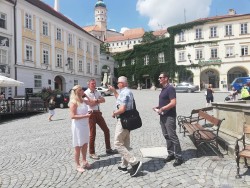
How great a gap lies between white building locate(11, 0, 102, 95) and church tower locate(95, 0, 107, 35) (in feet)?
238

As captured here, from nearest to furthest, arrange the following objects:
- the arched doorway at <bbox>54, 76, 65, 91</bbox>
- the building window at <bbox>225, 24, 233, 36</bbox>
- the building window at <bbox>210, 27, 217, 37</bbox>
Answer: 1. the arched doorway at <bbox>54, 76, 65, 91</bbox>
2. the building window at <bbox>225, 24, 233, 36</bbox>
3. the building window at <bbox>210, 27, 217, 37</bbox>

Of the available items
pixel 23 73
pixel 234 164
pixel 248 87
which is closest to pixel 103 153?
pixel 234 164

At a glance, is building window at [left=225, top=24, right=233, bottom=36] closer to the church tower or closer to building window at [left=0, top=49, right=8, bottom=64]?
building window at [left=0, top=49, right=8, bottom=64]

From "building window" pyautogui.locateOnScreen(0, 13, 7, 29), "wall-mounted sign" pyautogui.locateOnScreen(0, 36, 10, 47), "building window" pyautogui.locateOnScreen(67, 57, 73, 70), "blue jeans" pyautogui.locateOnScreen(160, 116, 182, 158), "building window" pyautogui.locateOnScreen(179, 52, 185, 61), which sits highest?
"building window" pyautogui.locateOnScreen(0, 13, 7, 29)

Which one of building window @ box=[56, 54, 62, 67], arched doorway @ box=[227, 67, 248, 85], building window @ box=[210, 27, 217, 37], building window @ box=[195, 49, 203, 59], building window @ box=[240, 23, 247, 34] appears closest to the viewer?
building window @ box=[56, 54, 62, 67]

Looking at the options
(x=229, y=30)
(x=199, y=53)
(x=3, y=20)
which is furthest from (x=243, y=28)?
(x=3, y=20)

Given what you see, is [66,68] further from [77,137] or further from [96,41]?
[77,137]

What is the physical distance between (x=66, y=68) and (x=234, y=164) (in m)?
35.5

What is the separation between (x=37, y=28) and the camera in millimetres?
33344

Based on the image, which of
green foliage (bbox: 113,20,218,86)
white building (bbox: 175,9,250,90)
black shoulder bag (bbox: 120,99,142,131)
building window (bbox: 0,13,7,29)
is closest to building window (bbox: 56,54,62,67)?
building window (bbox: 0,13,7,29)

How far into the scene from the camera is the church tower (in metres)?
116

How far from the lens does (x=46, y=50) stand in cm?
3506

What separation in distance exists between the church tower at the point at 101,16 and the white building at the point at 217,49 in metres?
71.8

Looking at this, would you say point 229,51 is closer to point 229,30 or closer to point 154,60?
point 229,30
